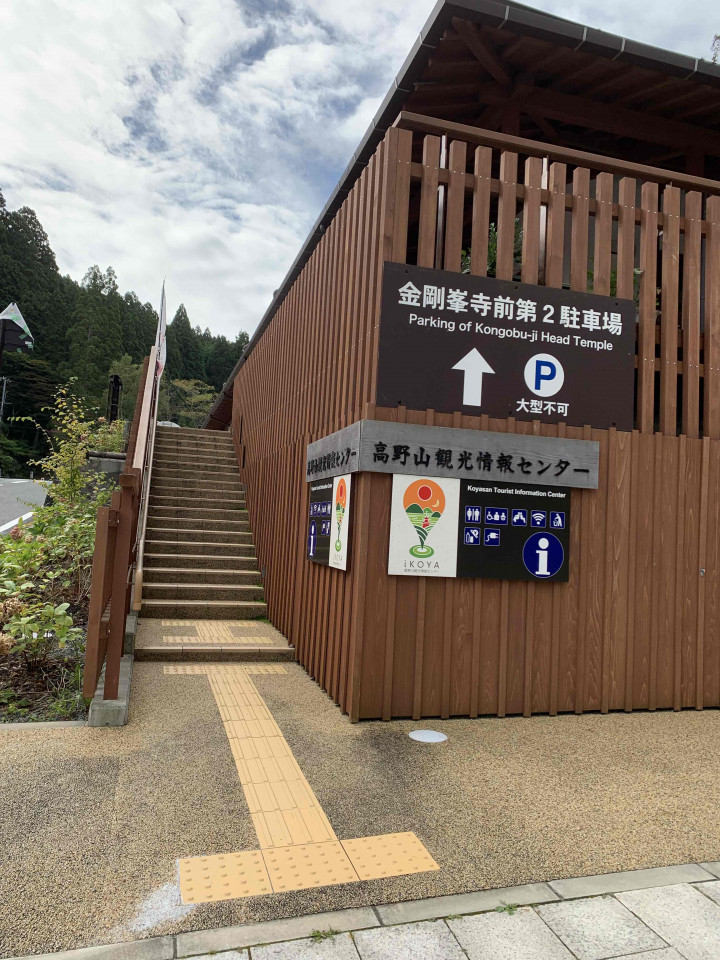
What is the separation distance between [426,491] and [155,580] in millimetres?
4533

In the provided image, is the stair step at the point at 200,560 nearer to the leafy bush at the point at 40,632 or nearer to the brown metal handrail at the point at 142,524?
the brown metal handrail at the point at 142,524

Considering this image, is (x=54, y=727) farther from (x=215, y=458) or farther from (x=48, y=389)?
(x=48, y=389)

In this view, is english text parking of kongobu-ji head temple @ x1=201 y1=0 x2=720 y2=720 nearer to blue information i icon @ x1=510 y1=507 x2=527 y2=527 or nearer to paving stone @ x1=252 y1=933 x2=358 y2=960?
blue information i icon @ x1=510 y1=507 x2=527 y2=527

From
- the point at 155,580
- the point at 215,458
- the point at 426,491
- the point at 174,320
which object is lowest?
the point at 155,580

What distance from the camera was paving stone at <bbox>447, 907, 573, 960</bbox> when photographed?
2195 mm

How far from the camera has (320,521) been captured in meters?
5.86

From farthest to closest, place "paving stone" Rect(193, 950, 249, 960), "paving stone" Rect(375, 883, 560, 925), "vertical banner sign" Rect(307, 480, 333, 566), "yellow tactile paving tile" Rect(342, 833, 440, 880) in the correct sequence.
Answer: "vertical banner sign" Rect(307, 480, 333, 566), "yellow tactile paving tile" Rect(342, 833, 440, 880), "paving stone" Rect(375, 883, 560, 925), "paving stone" Rect(193, 950, 249, 960)

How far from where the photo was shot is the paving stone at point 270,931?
2.18 m

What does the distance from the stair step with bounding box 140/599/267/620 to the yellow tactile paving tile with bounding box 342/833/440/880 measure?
505 centimetres

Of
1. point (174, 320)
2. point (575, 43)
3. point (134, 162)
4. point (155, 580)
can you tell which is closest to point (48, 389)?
point (174, 320)

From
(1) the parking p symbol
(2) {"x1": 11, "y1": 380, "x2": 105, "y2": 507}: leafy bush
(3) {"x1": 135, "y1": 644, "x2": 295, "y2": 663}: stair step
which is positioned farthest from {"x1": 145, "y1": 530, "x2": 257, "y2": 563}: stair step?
(1) the parking p symbol

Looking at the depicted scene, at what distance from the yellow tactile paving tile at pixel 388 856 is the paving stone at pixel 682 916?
2.60 feet

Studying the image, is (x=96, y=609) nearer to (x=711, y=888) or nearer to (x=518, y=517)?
(x=518, y=517)

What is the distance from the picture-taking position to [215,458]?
12.4 m
